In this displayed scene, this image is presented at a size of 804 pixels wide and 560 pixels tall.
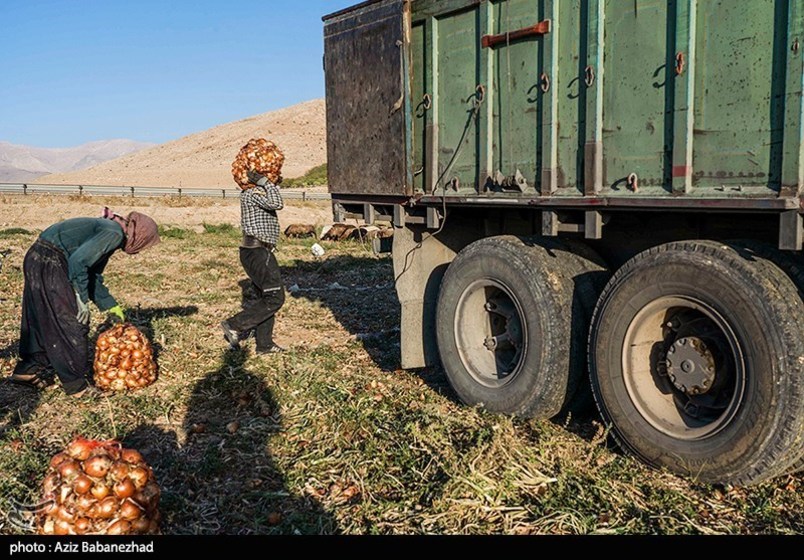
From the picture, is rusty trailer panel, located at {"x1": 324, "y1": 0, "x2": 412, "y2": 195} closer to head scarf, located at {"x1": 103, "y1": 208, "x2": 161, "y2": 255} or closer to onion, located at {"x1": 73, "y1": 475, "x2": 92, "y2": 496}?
head scarf, located at {"x1": 103, "y1": 208, "x2": 161, "y2": 255}

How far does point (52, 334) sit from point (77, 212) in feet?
69.6

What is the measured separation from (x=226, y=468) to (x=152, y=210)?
24.9 meters

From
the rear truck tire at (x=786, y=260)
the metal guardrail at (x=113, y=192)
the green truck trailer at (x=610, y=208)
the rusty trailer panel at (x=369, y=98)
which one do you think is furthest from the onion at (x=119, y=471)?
the metal guardrail at (x=113, y=192)

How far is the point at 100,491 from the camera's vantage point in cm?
361

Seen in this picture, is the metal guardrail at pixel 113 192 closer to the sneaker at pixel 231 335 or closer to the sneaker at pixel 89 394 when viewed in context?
the sneaker at pixel 231 335

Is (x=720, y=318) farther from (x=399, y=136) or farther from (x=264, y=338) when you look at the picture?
(x=264, y=338)

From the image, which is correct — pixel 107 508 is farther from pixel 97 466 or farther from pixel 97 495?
pixel 97 466

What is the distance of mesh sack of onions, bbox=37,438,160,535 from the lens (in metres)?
3.56

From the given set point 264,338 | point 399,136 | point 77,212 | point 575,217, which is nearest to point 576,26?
point 575,217

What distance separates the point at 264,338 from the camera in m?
7.88

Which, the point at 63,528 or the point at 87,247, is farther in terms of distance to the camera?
the point at 87,247

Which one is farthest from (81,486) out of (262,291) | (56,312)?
(262,291)

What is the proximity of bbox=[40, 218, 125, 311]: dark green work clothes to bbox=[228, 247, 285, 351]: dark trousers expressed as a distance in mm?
1373

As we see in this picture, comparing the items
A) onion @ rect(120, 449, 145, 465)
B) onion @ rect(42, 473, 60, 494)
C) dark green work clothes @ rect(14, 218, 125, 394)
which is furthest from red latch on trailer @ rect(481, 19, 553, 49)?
onion @ rect(42, 473, 60, 494)
